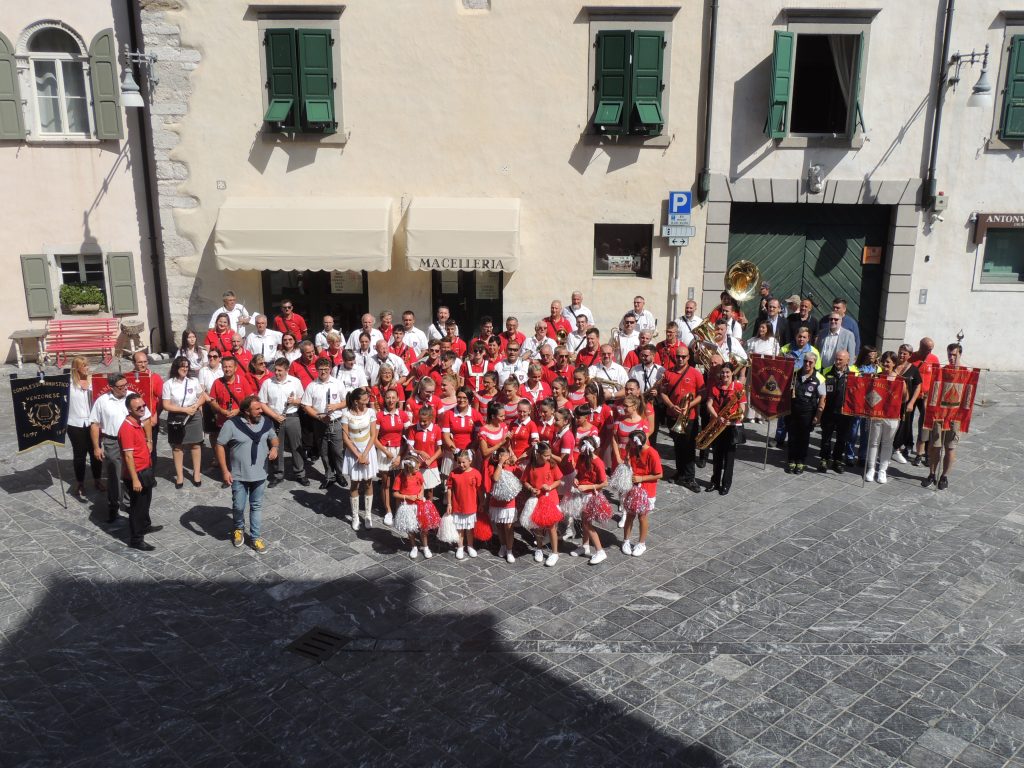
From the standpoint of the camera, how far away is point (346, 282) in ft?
57.0

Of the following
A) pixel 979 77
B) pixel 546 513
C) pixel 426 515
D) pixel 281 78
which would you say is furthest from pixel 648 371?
pixel 281 78

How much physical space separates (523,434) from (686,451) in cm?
303

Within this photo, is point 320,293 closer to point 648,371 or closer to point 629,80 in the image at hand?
→ point 629,80

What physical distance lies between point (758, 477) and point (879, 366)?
87.4 inches

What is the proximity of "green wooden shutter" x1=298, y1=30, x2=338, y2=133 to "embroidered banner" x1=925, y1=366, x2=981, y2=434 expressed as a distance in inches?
438

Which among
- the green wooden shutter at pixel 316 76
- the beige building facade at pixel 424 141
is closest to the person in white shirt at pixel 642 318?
the beige building facade at pixel 424 141

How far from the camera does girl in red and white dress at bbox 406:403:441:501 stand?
10047 mm

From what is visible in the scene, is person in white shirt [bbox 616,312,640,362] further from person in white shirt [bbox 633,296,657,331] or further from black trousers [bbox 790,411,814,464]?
black trousers [bbox 790,411,814,464]

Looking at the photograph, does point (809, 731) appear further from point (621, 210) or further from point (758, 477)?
point (621, 210)

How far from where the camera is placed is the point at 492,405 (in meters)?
10.1

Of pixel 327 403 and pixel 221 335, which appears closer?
pixel 327 403

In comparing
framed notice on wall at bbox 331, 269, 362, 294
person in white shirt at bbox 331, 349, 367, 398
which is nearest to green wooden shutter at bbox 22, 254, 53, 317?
framed notice on wall at bbox 331, 269, 362, 294

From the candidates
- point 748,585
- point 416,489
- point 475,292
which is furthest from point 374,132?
point 748,585

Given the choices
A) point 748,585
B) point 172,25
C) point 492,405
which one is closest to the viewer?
point 748,585
